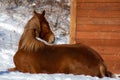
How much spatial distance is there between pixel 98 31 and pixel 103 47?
0.35 m

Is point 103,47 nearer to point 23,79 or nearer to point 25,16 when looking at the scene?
point 23,79

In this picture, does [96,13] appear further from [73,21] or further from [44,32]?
[44,32]

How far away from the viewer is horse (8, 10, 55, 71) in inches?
247

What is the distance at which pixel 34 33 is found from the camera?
251 inches

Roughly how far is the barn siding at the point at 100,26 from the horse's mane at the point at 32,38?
159 centimetres

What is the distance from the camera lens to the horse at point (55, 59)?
608 cm

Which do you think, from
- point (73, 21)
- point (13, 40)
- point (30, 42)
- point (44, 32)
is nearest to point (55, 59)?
point (30, 42)

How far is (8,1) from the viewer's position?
14.5m

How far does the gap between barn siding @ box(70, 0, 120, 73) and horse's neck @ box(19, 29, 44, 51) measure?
5.58 ft

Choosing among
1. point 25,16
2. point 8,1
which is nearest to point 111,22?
point 25,16

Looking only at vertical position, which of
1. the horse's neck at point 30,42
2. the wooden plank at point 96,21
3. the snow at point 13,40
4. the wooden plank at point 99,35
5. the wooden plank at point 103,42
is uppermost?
the wooden plank at point 96,21

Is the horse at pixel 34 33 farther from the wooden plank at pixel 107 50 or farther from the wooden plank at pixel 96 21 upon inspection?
the wooden plank at pixel 107 50

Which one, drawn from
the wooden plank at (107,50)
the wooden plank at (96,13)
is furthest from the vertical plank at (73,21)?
the wooden plank at (107,50)

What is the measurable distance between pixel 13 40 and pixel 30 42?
4.87m
